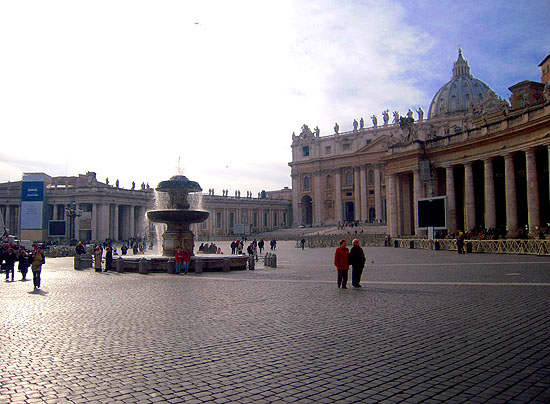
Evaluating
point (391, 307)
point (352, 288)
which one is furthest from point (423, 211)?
point (391, 307)

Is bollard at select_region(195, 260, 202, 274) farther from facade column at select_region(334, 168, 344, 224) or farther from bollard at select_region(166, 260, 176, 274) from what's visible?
facade column at select_region(334, 168, 344, 224)

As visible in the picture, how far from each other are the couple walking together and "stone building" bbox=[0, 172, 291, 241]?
58054 mm

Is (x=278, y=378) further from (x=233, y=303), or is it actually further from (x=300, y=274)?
(x=300, y=274)

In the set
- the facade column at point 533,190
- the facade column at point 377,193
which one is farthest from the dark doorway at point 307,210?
the facade column at point 533,190

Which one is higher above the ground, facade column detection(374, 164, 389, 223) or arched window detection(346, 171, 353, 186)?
arched window detection(346, 171, 353, 186)

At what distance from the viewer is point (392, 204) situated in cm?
4097

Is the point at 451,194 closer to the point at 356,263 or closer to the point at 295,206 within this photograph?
the point at 356,263

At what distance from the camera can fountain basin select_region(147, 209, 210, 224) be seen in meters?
23.5

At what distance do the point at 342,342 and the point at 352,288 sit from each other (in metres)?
6.23

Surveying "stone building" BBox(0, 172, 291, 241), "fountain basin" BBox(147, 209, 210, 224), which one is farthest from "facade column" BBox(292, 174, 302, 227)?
"fountain basin" BBox(147, 209, 210, 224)

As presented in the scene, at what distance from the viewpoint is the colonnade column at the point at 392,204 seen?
133 ft

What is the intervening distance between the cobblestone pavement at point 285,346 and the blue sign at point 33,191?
34938mm

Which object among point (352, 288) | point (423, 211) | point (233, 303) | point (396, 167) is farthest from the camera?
point (396, 167)

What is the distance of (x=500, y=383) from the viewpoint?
5.07 m
